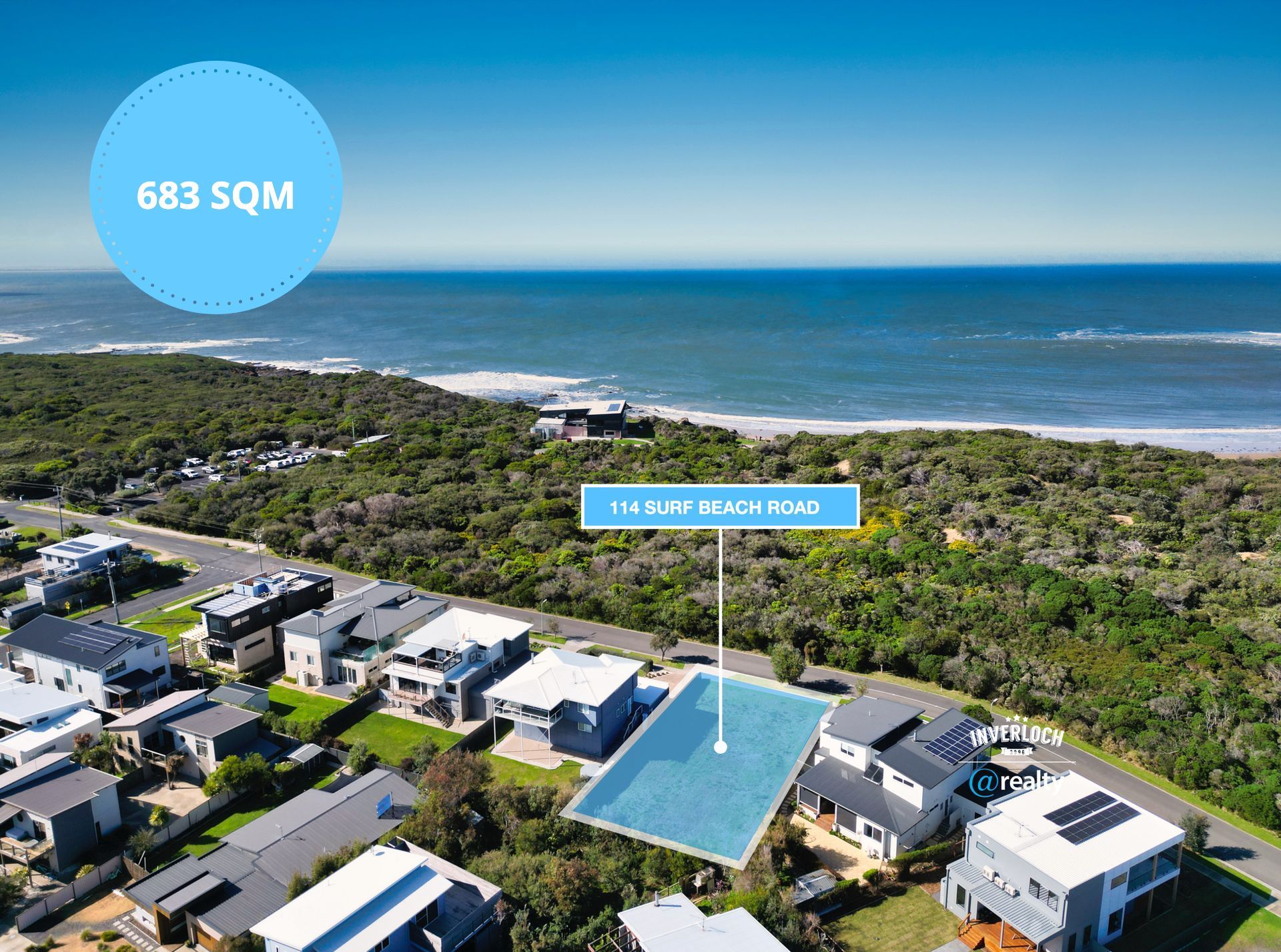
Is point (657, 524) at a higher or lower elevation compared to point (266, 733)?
higher

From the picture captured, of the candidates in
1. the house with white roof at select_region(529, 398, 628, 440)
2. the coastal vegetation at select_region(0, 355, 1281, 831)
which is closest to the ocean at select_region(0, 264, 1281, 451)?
the house with white roof at select_region(529, 398, 628, 440)

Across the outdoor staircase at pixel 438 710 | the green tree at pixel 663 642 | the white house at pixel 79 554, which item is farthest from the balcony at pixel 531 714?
the white house at pixel 79 554

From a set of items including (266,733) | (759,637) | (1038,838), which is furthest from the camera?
(759,637)

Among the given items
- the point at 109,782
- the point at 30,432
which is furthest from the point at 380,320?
the point at 109,782

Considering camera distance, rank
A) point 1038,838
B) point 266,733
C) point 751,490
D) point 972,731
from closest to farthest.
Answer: point 751,490, point 1038,838, point 972,731, point 266,733

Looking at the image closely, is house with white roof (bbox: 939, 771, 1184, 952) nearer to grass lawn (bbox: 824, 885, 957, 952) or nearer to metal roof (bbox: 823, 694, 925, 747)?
grass lawn (bbox: 824, 885, 957, 952)

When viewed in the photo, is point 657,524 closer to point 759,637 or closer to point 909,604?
point 759,637
